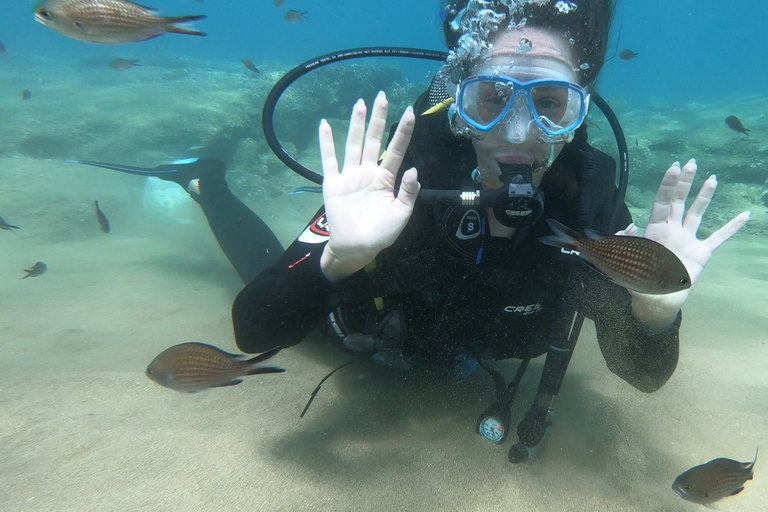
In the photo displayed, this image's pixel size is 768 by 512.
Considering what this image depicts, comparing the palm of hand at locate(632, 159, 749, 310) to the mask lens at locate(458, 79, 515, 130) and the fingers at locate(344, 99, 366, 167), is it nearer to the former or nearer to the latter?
the mask lens at locate(458, 79, 515, 130)

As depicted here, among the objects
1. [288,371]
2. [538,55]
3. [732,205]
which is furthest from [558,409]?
[732,205]

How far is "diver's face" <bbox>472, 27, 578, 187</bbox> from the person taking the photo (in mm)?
2238

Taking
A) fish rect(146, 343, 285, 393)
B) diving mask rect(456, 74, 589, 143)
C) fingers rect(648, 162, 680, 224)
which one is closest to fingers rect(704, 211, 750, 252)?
fingers rect(648, 162, 680, 224)

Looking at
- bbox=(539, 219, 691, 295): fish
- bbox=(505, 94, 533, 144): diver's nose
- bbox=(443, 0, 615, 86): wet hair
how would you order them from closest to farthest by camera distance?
bbox=(539, 219, 691, 295): fish < bbox=(505, 94, 533, 144): diver's nose < bbox=(443, 0, 615, 86): wet hair

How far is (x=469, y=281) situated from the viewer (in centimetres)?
267

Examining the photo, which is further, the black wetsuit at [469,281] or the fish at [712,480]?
the black wetsuit at [469,281]

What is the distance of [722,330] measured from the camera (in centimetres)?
440

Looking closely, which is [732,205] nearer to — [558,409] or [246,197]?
[558,409]

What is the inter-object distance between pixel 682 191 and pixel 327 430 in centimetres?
258

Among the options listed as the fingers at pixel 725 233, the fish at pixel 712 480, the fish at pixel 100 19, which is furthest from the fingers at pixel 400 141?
the fish at pixel 712 480

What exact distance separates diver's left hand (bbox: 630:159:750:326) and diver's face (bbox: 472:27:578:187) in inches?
25.0

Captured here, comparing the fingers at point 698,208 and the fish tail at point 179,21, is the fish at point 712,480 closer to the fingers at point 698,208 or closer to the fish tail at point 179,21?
the fingers at point 698,208

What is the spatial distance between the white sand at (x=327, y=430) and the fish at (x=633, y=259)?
1498 mm

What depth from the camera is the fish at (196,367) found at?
2.05 meters
